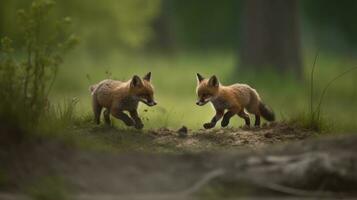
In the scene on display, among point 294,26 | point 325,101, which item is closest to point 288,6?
point 294,26

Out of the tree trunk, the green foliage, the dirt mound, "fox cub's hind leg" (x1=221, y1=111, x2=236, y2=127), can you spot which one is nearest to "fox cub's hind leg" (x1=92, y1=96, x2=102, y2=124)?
the dirt mound

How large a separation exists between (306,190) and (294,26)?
1527 cm

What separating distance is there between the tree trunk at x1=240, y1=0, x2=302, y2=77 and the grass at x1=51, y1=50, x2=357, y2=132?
66 cm

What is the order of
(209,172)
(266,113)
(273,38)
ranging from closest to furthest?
(209,172) → (266,113) → (273,38)

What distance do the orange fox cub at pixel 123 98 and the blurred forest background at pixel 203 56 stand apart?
532 millimetres

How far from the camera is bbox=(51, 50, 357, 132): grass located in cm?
1246

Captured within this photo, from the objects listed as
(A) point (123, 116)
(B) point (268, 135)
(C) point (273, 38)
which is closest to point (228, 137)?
(B) point (268, 135)

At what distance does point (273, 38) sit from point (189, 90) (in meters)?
2.60

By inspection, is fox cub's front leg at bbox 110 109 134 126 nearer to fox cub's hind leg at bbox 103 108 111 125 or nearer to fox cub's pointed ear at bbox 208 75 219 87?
fox cub's hind leg at bbox 103 108 111 125

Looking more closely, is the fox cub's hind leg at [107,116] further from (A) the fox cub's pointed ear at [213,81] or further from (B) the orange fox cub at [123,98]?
(A) the fox cub's pointed ear at [213,81]

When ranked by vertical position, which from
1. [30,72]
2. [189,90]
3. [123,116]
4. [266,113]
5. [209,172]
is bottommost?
[209,172]

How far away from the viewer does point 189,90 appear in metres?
21.4

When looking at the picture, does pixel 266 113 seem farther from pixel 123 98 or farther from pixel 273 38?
pixel 273 38

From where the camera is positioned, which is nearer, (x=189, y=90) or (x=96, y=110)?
(x=96, y=110)
